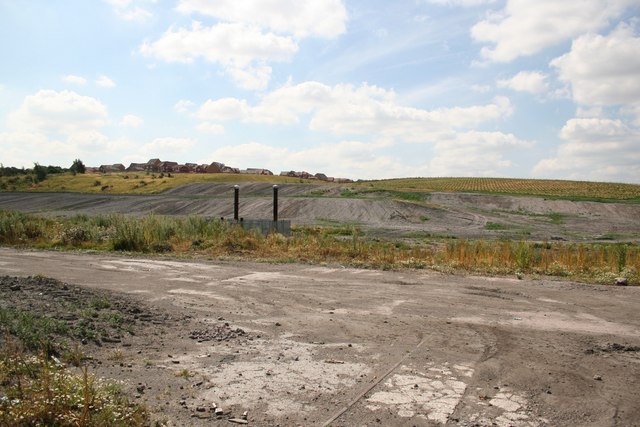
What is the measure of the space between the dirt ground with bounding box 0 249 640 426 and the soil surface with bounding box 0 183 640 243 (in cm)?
2261

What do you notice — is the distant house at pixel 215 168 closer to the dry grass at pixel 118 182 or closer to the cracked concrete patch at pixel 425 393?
the dry grass at pixel 118 182

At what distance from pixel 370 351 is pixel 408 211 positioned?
44251 mm

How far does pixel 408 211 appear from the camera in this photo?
5216cm

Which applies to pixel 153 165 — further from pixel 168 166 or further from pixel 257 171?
pixel 257 171

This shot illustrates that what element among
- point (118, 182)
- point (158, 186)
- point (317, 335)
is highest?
point (118, 182)

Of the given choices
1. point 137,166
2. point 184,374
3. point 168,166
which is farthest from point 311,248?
point 137,166

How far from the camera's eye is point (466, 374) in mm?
7539

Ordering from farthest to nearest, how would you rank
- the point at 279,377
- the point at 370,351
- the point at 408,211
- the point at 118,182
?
the point at 118,182, the point at 408,211, the point at 370,351, the point at 279,377

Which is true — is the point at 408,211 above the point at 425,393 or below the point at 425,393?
above

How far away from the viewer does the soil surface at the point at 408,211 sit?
41312 millimetres

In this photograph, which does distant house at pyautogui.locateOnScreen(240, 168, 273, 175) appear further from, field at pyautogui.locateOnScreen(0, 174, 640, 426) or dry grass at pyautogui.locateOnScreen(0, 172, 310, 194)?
field at pyautogui.locateOnScreen(0, 174, 640, 426)

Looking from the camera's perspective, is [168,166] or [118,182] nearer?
[118,182]

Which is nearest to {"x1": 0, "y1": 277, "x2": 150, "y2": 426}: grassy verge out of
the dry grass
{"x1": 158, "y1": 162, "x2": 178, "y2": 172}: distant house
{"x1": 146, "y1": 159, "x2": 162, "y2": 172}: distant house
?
the dry grass

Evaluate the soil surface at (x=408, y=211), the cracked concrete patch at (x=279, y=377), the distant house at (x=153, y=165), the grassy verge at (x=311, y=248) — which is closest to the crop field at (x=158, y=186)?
the soil surface at (x=408, y=211)
